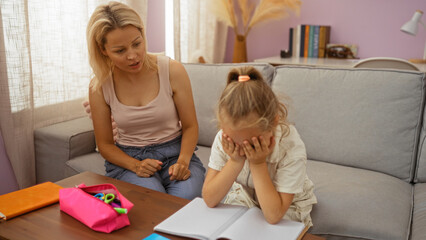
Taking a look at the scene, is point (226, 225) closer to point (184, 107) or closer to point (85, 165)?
point (184, 107)

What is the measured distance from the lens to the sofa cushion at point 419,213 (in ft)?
4.25

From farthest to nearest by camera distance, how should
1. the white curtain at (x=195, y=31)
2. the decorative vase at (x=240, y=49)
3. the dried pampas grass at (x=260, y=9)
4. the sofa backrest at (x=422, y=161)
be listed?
1. the decorative vase at (x=240, y=49)
2. the dried pampas grass at (x=260, y=9)
3. the white curtain at (x=195, y=31)
4. the sofa backrest at (x=422, y=161)

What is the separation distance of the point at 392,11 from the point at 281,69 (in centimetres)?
175

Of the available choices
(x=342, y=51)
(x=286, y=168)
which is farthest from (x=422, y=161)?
(x=342, y=51)

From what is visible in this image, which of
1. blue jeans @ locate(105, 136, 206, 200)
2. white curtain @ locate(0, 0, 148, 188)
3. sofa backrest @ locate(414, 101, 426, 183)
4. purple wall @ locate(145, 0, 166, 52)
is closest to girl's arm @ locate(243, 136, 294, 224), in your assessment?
blue jeans @ locate(105, 136, 206, 200)

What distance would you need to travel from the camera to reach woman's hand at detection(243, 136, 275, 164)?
966 mm

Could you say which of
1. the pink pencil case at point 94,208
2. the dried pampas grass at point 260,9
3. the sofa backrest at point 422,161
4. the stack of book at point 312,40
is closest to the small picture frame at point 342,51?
the stack of book at point 312,40

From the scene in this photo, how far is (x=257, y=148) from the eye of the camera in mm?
972

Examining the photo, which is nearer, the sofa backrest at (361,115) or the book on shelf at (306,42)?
the sofa backrest at (361,115)

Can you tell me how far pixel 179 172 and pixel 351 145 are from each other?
32.8 inches

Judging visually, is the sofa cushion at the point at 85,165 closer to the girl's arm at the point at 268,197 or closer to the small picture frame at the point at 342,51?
the girl's arm at the point at 268,197

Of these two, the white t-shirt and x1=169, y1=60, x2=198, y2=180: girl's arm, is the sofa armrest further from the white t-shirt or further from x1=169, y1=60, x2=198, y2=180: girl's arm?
the white t-shirt

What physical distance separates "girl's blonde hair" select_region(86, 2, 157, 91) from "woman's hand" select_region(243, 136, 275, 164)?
730mm

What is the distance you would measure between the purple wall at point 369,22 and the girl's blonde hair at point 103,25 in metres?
2.35
